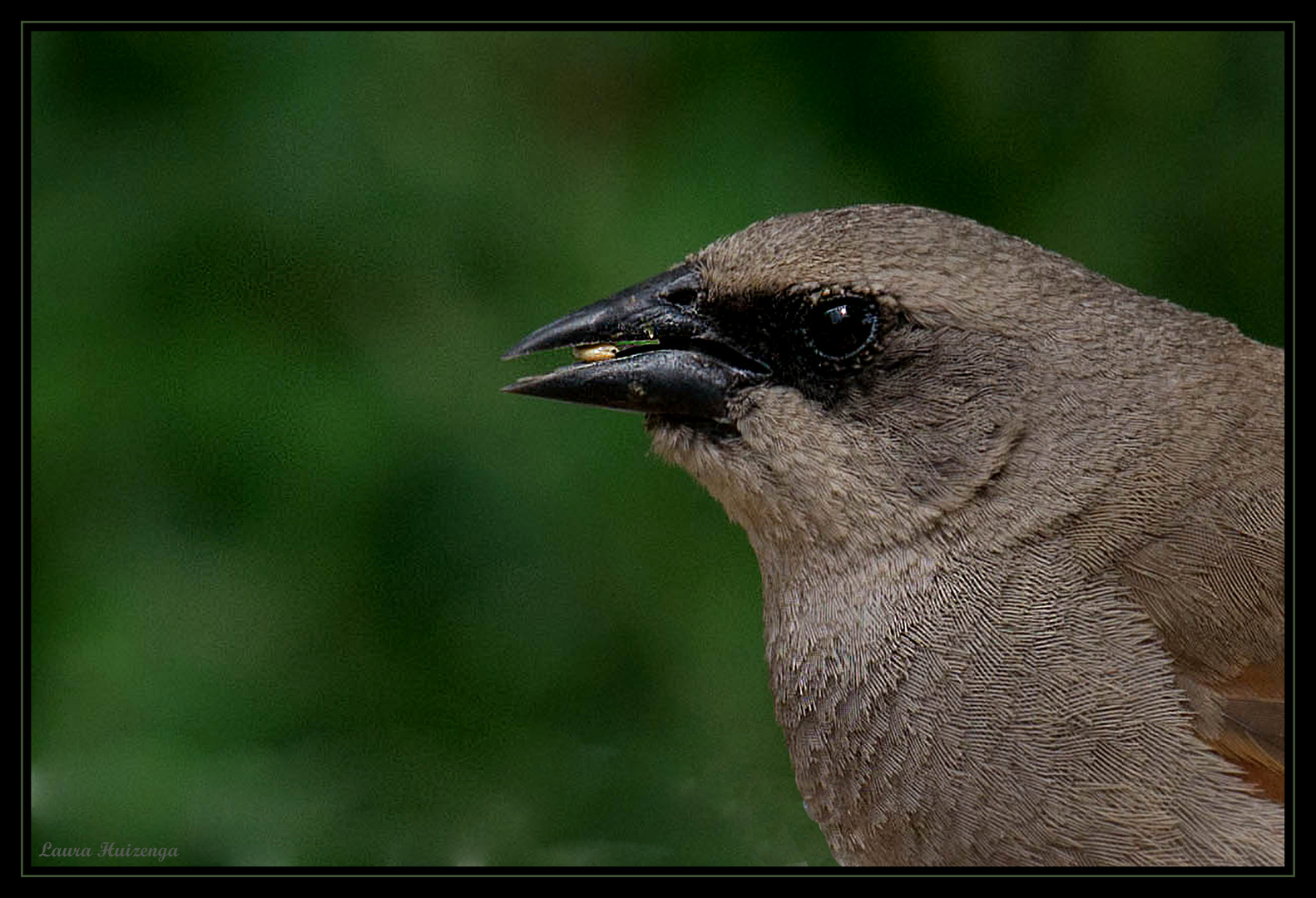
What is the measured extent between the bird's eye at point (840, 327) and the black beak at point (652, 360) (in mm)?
120

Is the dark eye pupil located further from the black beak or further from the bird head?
the black beak

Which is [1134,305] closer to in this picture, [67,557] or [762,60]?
[762,60]

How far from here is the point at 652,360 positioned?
9.23 ft

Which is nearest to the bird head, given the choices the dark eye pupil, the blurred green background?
the dark eye pupil

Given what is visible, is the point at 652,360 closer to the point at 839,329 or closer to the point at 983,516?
the point at 839,329

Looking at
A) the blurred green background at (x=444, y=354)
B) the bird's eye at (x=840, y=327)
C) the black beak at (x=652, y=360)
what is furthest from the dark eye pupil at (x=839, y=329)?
the blurred green background at (x=444, y=354)

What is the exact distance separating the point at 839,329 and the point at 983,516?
0.42 m

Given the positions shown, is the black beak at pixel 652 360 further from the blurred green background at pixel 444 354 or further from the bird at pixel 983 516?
the blurred green background at pixel 444 354

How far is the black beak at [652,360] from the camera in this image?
2797 millimetres

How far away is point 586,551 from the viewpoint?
3.85 m

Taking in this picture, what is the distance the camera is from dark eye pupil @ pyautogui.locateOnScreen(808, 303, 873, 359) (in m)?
2.70

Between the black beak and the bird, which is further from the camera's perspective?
the black beak

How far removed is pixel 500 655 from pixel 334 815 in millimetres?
564
